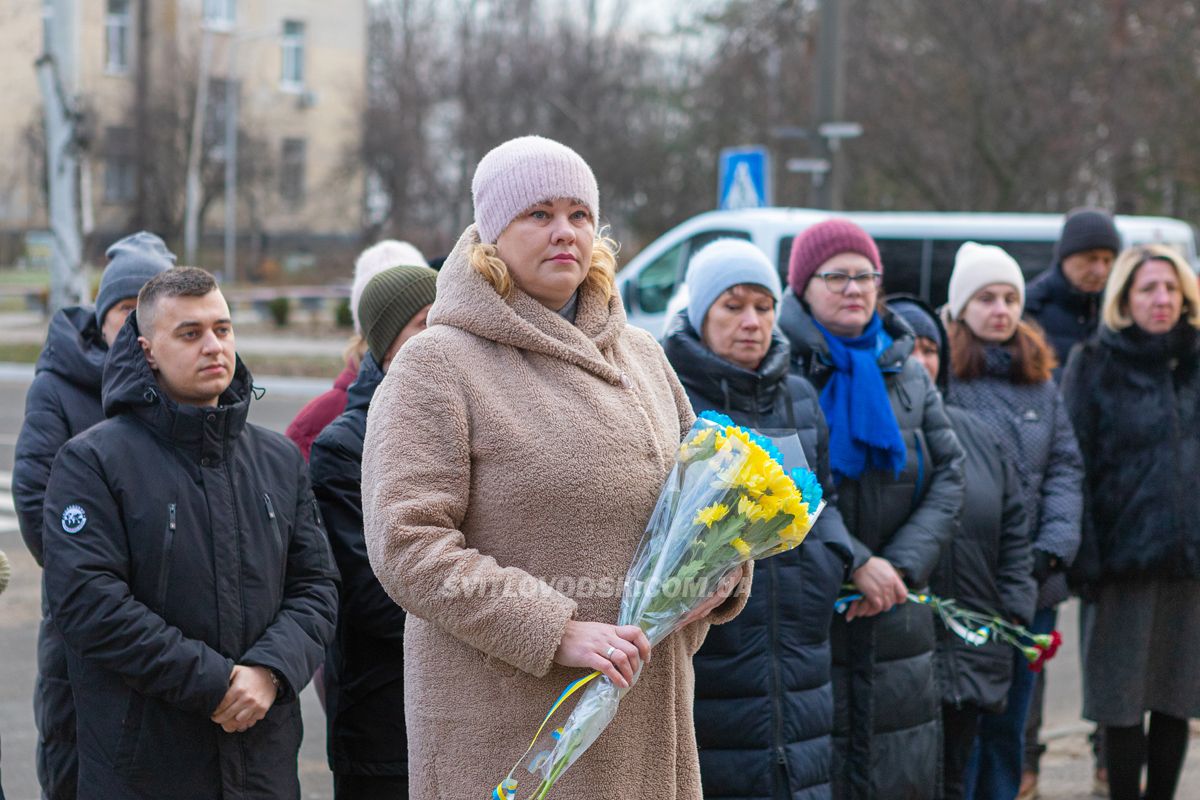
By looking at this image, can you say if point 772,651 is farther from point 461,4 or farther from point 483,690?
point 461,4

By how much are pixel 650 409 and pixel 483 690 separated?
69 centimetres

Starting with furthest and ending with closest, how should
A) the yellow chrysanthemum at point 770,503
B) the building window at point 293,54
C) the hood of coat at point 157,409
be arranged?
1. the building window at point 293,54
2. the hood of coat at point 157,409
3. the yellow chrysanthemum at point 770,503

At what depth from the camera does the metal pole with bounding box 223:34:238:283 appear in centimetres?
4038

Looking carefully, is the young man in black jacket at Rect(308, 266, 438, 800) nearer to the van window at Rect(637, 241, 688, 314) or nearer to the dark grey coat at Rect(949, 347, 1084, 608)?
the dark grey coat at Rect(949, 347, 1084, 608)

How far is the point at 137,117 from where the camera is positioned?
41.1m

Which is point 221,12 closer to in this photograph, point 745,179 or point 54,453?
point 745,179

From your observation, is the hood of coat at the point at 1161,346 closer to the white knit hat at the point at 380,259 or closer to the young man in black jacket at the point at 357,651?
the white knit hat at the point at 380,259

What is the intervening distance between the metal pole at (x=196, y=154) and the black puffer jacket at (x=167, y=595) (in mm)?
36013

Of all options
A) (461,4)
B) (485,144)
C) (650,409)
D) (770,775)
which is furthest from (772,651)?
(461,4)

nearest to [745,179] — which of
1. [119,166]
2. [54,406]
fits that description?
[54,406]

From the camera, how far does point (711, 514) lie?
2.86m

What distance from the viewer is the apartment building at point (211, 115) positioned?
1634 inches

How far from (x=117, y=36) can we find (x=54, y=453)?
4458 cm

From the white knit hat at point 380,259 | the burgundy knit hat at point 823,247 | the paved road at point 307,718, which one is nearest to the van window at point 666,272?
the paved road at point 307,718
